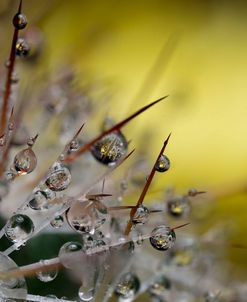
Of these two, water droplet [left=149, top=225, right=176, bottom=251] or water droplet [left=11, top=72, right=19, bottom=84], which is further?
water droplet [left=11, top=72, right=19, bottom=84]

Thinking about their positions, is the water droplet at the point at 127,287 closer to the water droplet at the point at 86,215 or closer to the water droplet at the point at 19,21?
the water droplet at the point at 86,215

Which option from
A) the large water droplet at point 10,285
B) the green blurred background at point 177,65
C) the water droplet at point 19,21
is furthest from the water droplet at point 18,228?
→ the green blurred background at point 177,65

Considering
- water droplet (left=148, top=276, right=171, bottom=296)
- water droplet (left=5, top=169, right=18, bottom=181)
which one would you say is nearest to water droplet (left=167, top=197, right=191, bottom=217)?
water droplet (left=148, top=276, right=171, bottom=296)

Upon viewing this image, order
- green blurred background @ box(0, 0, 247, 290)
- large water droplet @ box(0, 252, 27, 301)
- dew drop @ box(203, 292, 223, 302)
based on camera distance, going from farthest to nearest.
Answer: green blurred background @ box(0, 0, 247, 290) < dew drop @ box(203, 292, 223, 302) < large water droplet @ box(0, 252, 27, 301)

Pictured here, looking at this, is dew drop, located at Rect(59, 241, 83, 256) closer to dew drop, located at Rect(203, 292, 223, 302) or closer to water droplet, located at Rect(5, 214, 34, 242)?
water droplet, located at Rect(5, 214, 34, 242)

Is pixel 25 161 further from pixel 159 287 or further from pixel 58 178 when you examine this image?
pixel 159 287

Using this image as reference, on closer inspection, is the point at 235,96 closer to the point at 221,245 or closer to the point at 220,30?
the point at 220,30

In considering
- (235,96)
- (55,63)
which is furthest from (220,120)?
(55,63)
